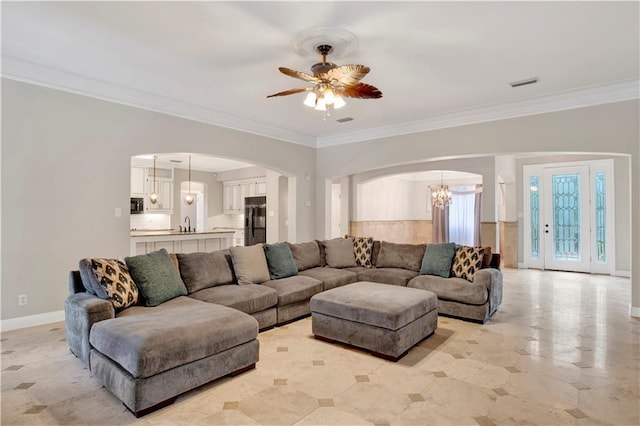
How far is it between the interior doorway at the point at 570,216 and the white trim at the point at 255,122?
3.72m

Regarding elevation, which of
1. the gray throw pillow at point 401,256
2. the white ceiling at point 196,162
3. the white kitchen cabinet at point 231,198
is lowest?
the gray throw pillow at point 401,256

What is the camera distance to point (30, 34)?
3.15 metres

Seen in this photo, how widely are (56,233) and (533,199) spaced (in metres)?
9.24

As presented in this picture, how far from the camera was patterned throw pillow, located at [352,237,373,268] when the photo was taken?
5.34 metres

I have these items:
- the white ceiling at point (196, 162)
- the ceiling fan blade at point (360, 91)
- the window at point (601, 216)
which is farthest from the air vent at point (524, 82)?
the white ceiling at point (196, 162)

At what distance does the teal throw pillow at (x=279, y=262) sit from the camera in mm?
4422

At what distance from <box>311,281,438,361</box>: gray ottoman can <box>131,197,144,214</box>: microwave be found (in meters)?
6.82

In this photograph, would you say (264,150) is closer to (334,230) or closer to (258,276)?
(258,276)

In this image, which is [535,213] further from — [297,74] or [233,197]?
[233,197]

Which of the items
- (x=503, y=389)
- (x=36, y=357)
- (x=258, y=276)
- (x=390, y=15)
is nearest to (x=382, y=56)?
(x=390, y=15)

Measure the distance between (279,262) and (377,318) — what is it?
178cm

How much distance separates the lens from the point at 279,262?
4473 mm

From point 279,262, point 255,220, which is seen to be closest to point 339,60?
point 279,262

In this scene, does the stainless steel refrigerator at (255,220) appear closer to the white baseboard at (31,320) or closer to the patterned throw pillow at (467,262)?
the white baseboard at (31,320)
